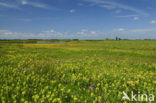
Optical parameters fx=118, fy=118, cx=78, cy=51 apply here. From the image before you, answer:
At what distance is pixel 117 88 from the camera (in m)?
4.71

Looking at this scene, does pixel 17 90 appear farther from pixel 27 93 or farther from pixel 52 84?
pixel 52 84

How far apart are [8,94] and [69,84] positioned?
229cm

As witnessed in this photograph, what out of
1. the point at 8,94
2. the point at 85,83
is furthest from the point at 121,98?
the point at 8,94

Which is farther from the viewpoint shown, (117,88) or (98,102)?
(117,88)

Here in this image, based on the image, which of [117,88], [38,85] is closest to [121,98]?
[117,88]

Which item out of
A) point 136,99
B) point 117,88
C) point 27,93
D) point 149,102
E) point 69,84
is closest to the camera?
point 149,102

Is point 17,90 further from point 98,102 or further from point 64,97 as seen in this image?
point 98,102

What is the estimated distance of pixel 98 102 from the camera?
3.49m

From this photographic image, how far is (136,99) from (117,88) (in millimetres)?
949

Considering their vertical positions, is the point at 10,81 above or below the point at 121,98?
above

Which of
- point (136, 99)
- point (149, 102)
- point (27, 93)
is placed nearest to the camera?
point (149, 102)

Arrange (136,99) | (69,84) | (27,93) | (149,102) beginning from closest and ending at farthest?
(149,102), (136,99), (27,93), (69,84)

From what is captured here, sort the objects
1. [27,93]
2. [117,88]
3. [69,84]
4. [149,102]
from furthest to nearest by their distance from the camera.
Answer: [69,84] < [117,88] < [27,93] < [149,102]

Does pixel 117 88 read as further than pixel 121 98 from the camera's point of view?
Yes
